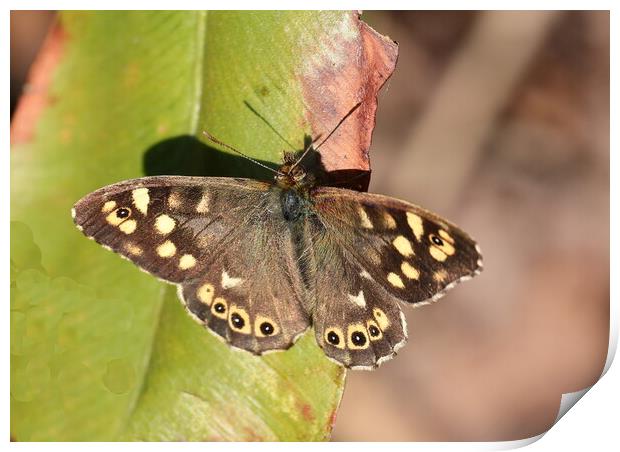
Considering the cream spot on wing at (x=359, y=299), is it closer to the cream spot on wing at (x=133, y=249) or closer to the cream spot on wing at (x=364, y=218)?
the cream spot on wing at (x=364, y=218)

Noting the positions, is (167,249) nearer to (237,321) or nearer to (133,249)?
(133,249)

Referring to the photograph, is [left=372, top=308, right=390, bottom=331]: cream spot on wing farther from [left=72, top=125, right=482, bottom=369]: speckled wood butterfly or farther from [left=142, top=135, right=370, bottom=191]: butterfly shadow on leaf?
[left=142, top=135, right=370, bottom=191]: butterfly shadow on leaf

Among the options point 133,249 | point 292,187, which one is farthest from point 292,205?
point 133,249

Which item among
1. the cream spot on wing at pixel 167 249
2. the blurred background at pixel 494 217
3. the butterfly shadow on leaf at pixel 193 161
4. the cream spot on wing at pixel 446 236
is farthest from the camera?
the blurred background at pixel 494 217

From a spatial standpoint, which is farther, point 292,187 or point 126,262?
point 126,262

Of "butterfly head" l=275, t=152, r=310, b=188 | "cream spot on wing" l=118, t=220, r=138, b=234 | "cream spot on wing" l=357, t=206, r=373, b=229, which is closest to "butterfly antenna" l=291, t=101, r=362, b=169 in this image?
"butterfly head" l=275, t=152, r=310, b=188

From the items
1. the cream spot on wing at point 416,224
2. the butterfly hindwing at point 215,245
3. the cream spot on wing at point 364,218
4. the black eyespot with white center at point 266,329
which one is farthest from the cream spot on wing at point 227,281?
the cream spot on wing at point 416,224

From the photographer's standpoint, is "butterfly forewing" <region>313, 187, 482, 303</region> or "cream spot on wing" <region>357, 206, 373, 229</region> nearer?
"butterfly forewing" <region>313, 187, 482, 303</region>
